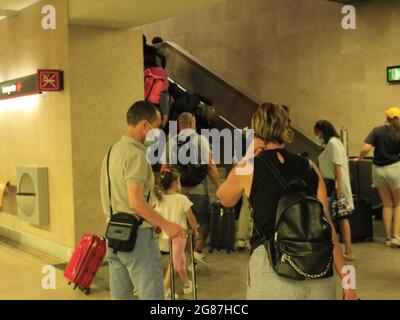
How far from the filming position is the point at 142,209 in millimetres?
3215

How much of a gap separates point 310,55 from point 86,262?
25.2 feet

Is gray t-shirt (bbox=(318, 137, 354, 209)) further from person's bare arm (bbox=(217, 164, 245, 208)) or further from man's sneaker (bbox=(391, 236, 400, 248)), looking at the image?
person's bare arm (bbox=(217, 164, 245, 208))

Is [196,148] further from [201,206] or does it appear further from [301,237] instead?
[301,237]

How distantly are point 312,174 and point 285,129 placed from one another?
0.82 feet

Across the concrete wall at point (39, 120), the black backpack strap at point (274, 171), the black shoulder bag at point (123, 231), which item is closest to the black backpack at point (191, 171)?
the concrete wall at point (39, 120)

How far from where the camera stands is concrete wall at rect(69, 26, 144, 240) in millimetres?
6344

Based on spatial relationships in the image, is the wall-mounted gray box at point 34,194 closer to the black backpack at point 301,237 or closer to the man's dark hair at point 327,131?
the man's dark hair at point 327,131

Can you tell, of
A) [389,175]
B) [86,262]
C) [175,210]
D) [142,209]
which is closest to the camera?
[142,209]

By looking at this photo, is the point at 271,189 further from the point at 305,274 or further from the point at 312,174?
the point at 305,274

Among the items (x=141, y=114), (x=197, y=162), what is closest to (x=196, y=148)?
(x=197, y=162)

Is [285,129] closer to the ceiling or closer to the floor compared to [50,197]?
closer to the ceiling

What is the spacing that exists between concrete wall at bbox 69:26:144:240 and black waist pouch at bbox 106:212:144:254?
3166 mm

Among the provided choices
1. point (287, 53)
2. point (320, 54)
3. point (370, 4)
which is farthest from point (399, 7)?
point (287, 53)

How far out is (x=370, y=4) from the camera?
10.1 meters
